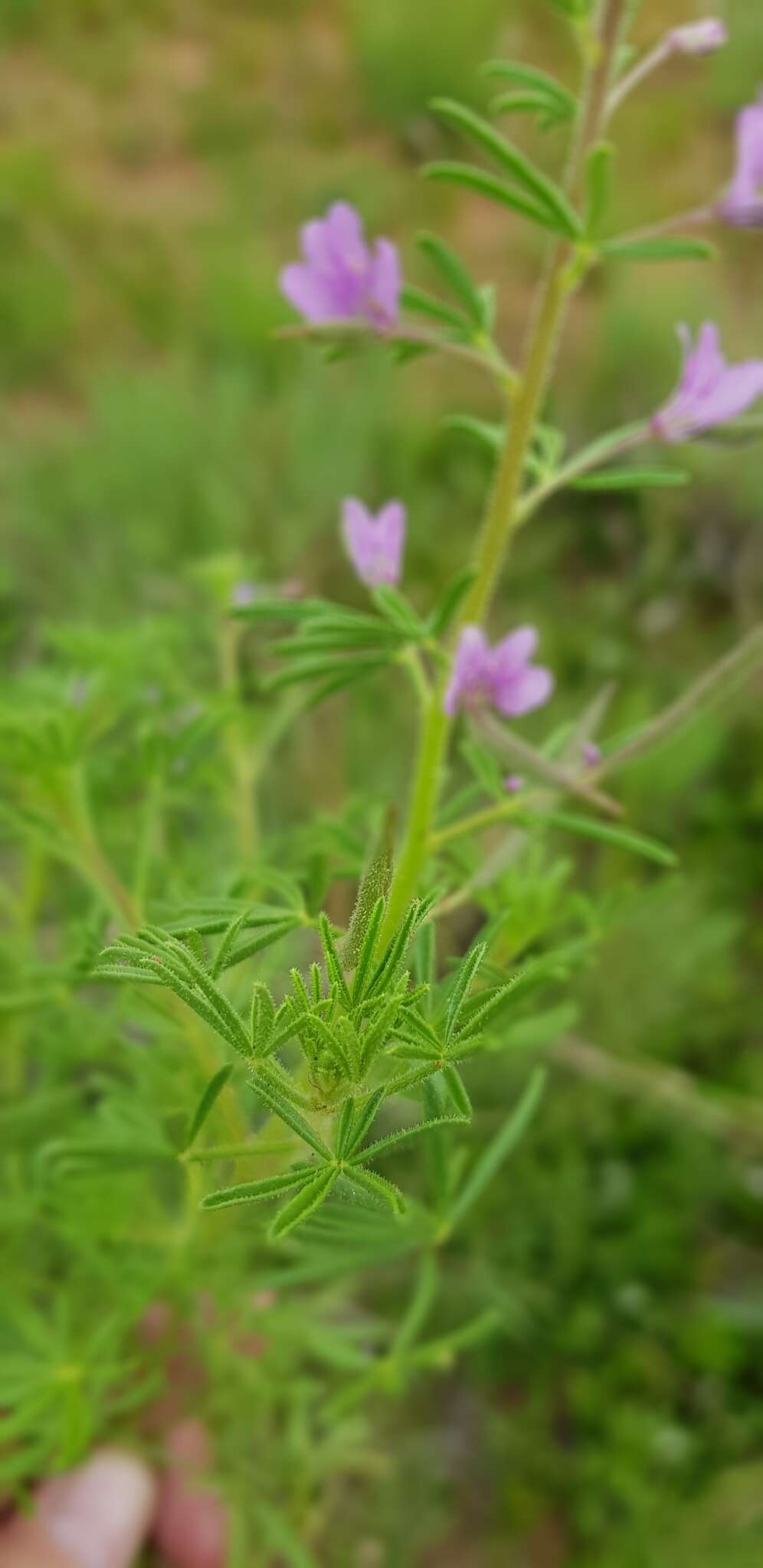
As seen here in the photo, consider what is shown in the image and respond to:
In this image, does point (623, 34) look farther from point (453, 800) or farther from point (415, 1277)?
point (415, 1277)

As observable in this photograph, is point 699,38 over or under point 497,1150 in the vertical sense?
over

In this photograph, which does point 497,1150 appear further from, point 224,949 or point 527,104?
point 527,104

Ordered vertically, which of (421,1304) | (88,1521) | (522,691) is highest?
(522,691)

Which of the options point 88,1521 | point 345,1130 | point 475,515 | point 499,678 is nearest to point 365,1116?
point 345,1130

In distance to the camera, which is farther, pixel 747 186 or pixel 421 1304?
pixel 421 1304

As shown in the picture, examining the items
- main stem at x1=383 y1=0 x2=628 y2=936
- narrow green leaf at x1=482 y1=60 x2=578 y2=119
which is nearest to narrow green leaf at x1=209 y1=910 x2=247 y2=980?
main stem at x1=383 y1=0 x2=628 y2=936

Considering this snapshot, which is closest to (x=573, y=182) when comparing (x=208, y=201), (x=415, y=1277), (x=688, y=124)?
(x=415, y=1277)

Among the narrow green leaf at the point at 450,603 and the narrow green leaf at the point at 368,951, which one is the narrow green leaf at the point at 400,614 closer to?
the narrow green leaf at the point at 450,603
